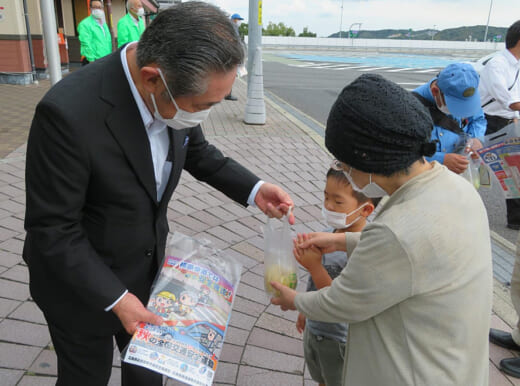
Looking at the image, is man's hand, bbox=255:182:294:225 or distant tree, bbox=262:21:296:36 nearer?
man's hand, bbox=255:182:294:225

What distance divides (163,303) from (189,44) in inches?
32.0

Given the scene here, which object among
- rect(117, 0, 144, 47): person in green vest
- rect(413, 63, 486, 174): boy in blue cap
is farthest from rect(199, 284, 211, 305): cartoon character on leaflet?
rect(117, 0, 144, 47): person in green vest

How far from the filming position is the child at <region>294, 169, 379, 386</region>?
1791mm

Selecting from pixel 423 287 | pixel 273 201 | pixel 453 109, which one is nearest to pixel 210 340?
pixel 423 287

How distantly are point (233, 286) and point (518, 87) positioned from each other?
3.95 meters

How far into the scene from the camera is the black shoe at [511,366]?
246 centimetres

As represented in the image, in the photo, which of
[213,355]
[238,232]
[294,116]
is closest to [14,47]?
[294,116]

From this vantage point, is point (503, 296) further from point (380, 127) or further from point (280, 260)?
point (380, 127)

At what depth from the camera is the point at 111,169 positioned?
1.35 m

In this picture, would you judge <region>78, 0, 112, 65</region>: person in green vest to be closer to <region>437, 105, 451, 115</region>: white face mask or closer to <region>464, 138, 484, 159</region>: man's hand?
<region>437, 105, 451, 115</region>: white face mask

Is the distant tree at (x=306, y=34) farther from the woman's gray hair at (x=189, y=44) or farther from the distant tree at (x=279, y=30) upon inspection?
the woman's gray hair at (x=189, y=44)

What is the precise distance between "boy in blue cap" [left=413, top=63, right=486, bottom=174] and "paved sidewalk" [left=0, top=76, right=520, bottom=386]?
1.14 metres

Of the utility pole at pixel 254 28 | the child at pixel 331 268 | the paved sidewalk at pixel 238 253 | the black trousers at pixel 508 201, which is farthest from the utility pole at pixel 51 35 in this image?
the utility pole at pixel 254 28

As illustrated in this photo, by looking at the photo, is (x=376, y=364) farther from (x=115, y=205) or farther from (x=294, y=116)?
(x=294, y=116)
